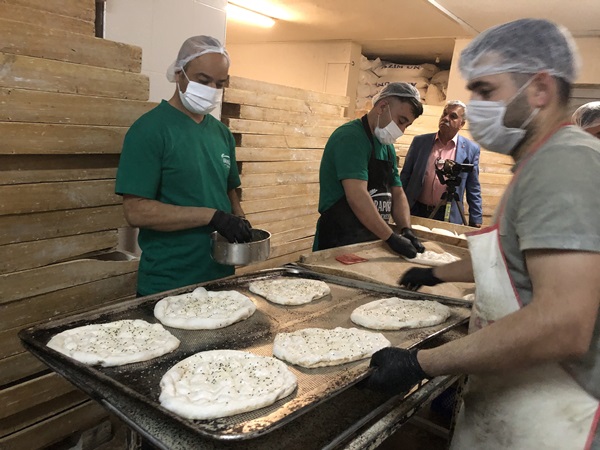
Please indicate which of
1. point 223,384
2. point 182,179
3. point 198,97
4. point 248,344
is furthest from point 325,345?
point 198,97

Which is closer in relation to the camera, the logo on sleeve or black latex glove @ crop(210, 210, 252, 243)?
black latex glove @ crop(210, 210, 252, 243)

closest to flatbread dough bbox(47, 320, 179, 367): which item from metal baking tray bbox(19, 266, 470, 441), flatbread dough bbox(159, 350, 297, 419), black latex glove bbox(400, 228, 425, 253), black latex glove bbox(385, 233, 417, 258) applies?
metal baking tray bbox(19, 266, 470, 441)

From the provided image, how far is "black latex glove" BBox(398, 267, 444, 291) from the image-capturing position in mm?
2266

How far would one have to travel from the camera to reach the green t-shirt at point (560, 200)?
3.55 ft

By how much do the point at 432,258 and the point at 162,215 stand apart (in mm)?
1913

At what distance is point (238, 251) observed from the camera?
2.12 meters

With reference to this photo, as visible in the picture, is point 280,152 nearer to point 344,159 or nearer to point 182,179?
point 344,159

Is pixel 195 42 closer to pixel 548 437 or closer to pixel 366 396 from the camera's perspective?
pixel 366 396

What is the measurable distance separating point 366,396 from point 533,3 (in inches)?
173

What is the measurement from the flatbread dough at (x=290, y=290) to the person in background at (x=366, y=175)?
2.71 feet

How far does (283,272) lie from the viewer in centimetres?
267

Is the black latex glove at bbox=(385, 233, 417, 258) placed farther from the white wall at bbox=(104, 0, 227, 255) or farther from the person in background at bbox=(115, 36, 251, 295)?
the white wall at bbox=(104, 0, 227, 255)

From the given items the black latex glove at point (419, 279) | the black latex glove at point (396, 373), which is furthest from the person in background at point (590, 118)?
the black latex glove at point (396, 373)

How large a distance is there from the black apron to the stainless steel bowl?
1117 mm
